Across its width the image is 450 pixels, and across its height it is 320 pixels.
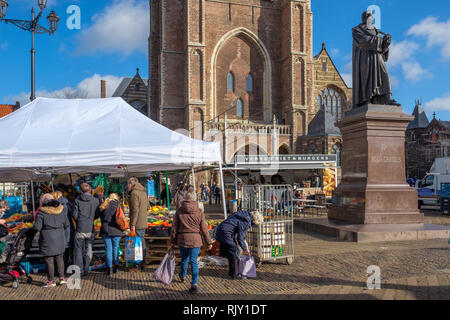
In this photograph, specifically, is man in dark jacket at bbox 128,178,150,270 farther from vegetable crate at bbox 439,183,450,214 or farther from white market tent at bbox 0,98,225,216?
vegetable crate at bbox 439,183,450,214

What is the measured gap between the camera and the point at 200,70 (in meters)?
31.2

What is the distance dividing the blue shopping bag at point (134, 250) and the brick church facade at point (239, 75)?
24142 mm

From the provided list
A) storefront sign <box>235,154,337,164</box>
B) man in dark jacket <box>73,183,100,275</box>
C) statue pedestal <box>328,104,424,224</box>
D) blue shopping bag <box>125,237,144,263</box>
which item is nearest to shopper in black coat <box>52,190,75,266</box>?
man in dark jacket <box>73,183,100,275</box>

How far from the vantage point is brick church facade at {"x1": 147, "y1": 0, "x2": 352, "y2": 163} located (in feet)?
102

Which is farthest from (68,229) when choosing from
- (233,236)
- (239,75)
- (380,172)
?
(239,75)

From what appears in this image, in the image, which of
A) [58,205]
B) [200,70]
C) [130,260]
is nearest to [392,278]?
[130,260]

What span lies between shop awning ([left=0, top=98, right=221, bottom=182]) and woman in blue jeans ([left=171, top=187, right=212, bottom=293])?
2219 millimetres

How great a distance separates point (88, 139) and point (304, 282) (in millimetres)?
4909

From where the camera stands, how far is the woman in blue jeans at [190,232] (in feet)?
17.5

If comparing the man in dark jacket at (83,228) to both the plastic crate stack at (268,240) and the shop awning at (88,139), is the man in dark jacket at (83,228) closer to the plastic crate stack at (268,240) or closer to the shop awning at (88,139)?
the shop awning at (88,139)

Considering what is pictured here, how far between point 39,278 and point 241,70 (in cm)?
3117

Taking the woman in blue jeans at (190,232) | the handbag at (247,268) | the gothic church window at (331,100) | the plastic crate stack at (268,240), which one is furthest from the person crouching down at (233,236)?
the gothic church window at (331,100)

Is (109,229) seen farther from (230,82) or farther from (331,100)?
(331,100)
